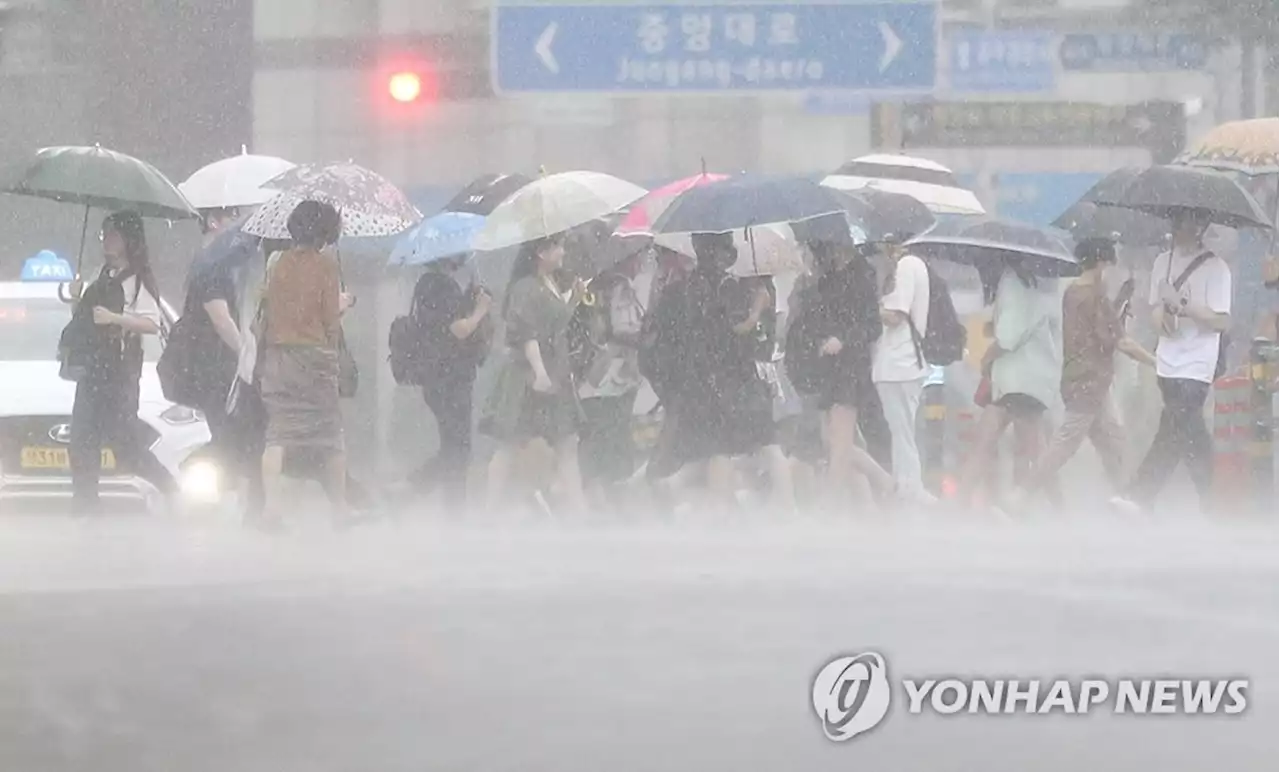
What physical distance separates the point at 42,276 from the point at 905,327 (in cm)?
353

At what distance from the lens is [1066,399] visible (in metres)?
8.35

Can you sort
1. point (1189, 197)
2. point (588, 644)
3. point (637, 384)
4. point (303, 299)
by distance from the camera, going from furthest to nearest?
1. point (637, 384)
2. point (303, 299)
3. point (1189, 197)
4. point (588, 644)

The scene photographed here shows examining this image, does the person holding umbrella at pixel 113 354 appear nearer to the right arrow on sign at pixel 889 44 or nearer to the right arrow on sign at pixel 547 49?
the right arrow on sign at pixel 547 49

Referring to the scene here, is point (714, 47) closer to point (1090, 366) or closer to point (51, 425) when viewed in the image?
point (51, 425)

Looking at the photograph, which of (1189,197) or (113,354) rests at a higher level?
(1189,197)

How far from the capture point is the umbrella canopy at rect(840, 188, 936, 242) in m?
7.52

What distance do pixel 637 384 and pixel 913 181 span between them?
83.5 inches

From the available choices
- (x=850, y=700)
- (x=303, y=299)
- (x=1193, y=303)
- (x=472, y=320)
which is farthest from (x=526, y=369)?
(x=850, y=700)

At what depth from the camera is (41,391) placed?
23.5 ft

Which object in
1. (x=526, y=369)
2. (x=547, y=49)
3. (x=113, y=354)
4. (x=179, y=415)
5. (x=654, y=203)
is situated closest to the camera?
(x=547, y=49)

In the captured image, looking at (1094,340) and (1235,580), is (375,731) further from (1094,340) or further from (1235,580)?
(1094,340)

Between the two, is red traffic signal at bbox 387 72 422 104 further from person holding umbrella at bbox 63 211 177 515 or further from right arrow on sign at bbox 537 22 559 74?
person holding umbrella at bbox 63 211 177 515

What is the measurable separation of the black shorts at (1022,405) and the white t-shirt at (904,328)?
410 millimetres

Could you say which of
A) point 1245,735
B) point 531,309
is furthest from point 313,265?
point 1245,735
